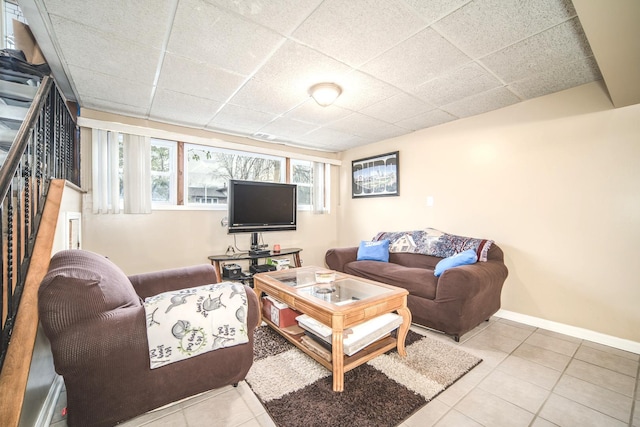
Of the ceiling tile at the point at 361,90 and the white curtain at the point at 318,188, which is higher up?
the ceiling tile at the point at 361,90

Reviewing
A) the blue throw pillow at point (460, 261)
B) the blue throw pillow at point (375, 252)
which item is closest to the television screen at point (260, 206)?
the blue throw pillow at point (375, 252)

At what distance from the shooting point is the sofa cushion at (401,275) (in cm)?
249

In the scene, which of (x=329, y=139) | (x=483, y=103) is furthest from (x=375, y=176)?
(x=483, y=103)

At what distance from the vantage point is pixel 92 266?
1385mm

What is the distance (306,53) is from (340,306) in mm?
1806

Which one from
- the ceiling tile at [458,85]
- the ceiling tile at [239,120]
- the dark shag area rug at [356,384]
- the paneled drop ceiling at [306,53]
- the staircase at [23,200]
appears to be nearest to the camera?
the staircase at [23,200]

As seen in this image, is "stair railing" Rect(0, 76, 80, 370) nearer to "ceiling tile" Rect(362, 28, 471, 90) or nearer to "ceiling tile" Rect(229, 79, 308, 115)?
"ceiling tile" Rect(229, 79, 308, 115)

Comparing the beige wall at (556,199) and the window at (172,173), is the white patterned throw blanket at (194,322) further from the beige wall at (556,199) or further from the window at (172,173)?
Result: the beige wall at (556,199)

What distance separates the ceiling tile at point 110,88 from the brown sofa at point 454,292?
3063 mm

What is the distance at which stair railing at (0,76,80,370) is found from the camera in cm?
115

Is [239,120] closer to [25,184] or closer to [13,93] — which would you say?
[13,93]

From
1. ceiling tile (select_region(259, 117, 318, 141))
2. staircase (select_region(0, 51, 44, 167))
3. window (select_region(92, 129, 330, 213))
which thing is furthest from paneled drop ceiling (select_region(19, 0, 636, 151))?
window (select_region(92, 129, 330, 213))

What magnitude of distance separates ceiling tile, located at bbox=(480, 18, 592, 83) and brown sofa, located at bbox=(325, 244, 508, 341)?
1662 millimetres

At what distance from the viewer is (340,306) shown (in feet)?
5.68
